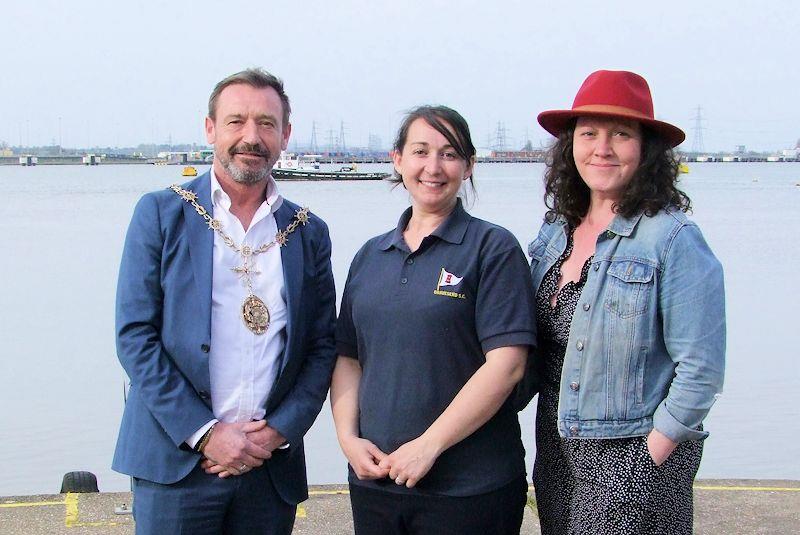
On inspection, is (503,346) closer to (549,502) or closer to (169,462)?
(549,502)

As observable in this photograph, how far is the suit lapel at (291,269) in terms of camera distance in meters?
2.83

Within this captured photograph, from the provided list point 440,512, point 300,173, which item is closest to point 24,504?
point 440,512

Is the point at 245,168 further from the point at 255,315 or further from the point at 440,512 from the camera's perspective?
the point at 440,512

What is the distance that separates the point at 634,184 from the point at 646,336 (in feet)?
1.42

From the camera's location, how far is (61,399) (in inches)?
344

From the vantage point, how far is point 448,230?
110 inches

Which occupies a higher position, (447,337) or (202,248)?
(202,248)

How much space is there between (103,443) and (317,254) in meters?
5.19

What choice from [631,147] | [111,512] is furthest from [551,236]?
[111,512]

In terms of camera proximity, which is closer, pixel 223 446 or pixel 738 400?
pixel 223 446

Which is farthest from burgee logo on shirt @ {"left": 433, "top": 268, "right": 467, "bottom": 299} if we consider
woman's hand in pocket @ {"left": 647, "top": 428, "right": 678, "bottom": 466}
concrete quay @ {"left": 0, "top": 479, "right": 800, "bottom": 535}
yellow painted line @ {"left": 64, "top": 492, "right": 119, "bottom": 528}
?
yellow painted line @ {"left": 64, "top": 492, "right": 119, "bottom": 528}

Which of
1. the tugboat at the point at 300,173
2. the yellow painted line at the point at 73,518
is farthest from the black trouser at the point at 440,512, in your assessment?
the tugboat at the point at 300,173

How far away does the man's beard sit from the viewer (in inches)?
111

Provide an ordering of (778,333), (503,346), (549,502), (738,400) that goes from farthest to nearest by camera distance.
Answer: (778,333) < (738,400) < (549,502) < (503,346)
